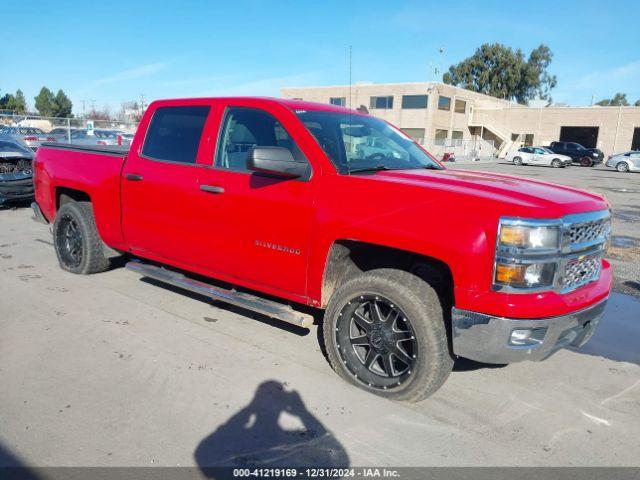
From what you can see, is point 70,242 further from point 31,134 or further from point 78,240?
point 31,134

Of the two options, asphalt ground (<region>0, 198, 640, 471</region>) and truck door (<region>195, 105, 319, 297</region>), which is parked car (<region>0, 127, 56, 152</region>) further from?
truck door (<region>195, 105, 319, 297</region>)

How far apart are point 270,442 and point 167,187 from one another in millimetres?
2552

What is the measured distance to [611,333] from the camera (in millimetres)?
4926

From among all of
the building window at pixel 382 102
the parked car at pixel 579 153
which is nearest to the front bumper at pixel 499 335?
the parked car at pixel 579 153

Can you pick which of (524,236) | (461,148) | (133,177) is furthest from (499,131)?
(524,236)

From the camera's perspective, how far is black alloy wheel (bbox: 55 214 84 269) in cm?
598

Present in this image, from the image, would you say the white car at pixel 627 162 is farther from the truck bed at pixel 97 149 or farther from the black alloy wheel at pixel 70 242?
the black alloy wheel at pixel 70 242

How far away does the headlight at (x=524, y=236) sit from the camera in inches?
116

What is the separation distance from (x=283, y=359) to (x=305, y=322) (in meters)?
0.42

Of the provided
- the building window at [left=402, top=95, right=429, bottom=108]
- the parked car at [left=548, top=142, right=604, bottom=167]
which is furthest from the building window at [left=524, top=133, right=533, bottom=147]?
the parked car at [left=548, top=142, right=604, bottom=167]

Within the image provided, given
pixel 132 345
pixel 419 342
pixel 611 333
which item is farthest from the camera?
pixel 611 333

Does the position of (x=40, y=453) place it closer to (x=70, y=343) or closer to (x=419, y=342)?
(x=70, y=343)

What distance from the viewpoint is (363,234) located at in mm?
3443

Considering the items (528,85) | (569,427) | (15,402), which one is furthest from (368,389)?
(528,85)
